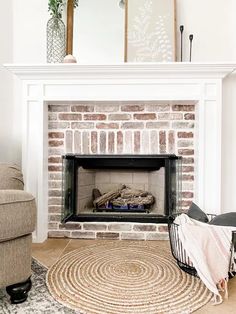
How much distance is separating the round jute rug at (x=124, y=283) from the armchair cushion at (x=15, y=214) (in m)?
0.37

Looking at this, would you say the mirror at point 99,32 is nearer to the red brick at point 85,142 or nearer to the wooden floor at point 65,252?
the red brick at point 85,142

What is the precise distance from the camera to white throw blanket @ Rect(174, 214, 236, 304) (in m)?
1.31

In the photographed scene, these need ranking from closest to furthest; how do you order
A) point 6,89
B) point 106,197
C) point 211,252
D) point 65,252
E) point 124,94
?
1. point 211,252
2. point 65,252
3. point 124,94
4. point 6,89
5. point 106,197

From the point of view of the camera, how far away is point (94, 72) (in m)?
2.00

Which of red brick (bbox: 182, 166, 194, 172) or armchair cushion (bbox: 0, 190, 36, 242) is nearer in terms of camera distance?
armchair cushion (bbox: 0, 190, 36, 242)

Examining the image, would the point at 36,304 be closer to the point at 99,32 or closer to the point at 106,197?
the point at 106,197

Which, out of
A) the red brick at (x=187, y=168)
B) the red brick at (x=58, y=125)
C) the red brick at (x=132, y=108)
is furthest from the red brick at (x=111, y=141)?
the red brick at (x=187, y=168)

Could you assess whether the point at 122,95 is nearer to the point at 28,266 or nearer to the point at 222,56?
the point at 222,56

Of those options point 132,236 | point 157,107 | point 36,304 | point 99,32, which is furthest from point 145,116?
point 36,304

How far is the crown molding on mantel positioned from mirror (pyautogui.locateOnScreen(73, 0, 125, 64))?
0.30 m

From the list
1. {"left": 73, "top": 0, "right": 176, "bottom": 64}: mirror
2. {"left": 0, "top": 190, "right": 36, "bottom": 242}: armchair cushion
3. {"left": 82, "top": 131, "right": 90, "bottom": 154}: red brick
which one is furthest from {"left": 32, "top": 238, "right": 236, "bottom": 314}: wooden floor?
{"left": 73, "top": 0, "right": 176, "bottom": 64}: mirror

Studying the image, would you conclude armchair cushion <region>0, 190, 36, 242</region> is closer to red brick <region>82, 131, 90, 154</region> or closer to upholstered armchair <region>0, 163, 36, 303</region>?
upholstered armchair <region>0, 163, 36, 303</region>

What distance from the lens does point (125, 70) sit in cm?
198

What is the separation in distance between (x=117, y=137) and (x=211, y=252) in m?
1.13
